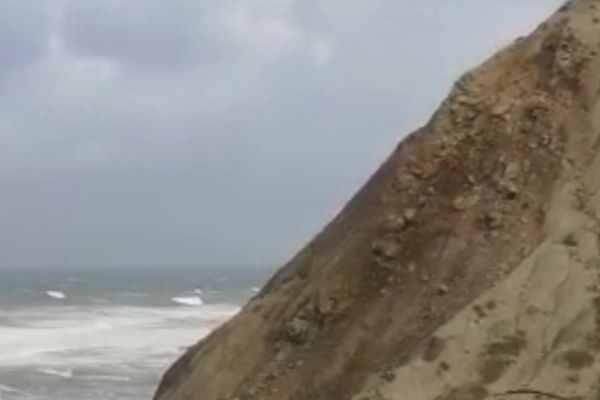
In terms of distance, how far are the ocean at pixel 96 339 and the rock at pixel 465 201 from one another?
109 feet

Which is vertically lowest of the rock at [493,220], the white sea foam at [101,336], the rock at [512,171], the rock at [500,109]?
the rock at [493,220]

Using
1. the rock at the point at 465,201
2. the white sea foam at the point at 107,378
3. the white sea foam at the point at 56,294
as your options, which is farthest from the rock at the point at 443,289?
the white sea foam at the point at 56,294

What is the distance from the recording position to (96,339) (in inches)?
2729

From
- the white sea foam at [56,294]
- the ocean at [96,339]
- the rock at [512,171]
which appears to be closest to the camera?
the rock at [512,171]

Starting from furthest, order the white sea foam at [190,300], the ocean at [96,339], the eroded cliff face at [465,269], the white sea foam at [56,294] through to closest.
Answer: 1. the white sea foam at [56,294]
2. the white sea foam at [190,300]
3. the ocean at [96,339]
4. the eroded cliff face at [465,269]

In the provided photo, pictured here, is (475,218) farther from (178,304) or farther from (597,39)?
(178,304)

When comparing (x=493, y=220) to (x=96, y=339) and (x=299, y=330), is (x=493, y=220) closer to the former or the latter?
(x=299, y=330)

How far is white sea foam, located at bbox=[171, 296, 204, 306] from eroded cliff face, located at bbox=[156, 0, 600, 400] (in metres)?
99.0

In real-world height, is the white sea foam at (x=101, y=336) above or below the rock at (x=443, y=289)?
above

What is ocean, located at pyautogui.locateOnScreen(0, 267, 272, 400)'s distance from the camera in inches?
1946

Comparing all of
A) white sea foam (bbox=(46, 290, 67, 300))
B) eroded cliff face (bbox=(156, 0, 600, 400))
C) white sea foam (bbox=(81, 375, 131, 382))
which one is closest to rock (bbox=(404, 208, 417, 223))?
eroded cliff face (bbox=(156, 0, 600, 400))

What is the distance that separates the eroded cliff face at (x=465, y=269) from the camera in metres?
10.9

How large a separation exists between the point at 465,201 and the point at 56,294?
11933 cm

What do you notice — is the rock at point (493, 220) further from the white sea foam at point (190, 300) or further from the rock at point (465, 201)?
the white sea foam at point (190, 300)
